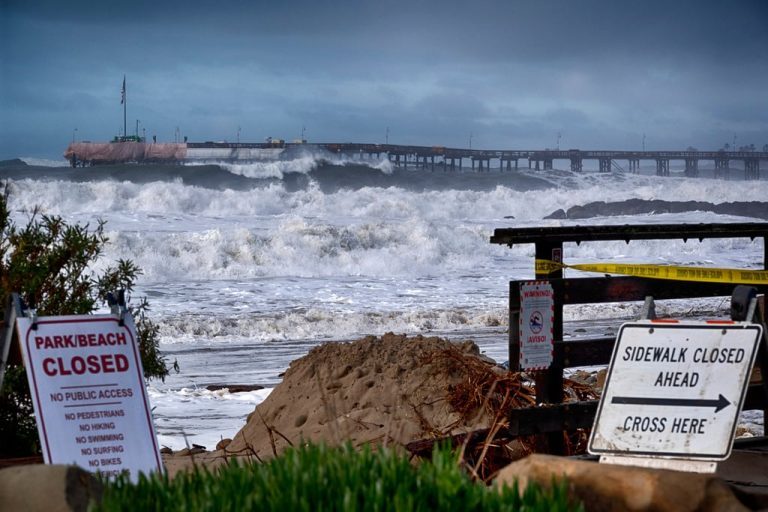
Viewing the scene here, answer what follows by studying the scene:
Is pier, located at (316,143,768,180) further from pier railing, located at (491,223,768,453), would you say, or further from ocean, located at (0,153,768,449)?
pier railing, located at (491,223,768,453)

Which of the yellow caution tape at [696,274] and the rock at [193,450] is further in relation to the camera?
the rock at [193,450]

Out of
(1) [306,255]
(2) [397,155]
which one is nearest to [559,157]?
(2) [397,155]

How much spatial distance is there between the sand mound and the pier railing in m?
0.68

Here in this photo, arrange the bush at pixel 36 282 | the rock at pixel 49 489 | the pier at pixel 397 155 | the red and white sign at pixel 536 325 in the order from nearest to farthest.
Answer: the rock at pixel 49 489
the bush at pixel 36 282
the red and white sign at pixel 536 325
the pier at pixel 397 155

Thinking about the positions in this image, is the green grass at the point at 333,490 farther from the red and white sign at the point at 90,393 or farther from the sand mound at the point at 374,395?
the sand mound at the point at 374,395

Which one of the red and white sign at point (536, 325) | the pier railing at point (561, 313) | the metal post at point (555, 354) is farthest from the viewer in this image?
the metal post at point (555, 354)

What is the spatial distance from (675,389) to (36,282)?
Answer: 3267 mm

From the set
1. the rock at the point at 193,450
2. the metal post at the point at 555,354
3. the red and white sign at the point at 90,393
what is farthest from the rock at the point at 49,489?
the rock at the point at 193,450

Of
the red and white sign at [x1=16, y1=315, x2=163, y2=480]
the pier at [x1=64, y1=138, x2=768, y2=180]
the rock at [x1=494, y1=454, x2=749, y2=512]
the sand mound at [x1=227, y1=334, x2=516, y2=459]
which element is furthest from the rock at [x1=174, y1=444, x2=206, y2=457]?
the pier at [x1=64, y1=138, x2=768, y2=180]

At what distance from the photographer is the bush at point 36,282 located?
563 centimetres

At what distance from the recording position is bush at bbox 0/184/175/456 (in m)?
5.63

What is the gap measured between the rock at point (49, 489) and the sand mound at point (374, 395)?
3100 millimetres

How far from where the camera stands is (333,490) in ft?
10.1

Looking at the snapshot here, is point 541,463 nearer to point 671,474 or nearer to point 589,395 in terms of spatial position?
point 671,474
